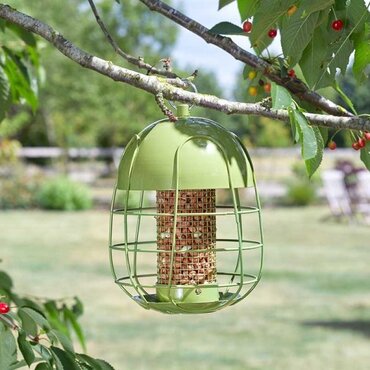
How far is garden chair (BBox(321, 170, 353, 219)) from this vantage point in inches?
623

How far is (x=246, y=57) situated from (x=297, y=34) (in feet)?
0.86

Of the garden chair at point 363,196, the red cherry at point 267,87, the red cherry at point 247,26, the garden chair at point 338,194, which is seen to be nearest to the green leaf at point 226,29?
the red cherry at point 247,26

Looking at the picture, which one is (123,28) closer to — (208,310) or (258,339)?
(258,339)

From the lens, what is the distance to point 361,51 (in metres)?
1.88

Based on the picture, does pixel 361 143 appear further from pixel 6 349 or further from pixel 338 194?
pixel 338 194

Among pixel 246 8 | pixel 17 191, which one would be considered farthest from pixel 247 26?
pixel 17 191

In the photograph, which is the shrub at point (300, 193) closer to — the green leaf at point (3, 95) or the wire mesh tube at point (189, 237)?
the green leaf at point (3, 95)

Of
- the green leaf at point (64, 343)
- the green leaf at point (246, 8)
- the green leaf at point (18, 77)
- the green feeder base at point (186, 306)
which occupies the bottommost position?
the green leaf at point (64, 343)

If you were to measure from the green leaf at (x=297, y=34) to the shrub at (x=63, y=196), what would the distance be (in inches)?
722

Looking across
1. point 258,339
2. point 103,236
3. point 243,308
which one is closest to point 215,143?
point 258,339

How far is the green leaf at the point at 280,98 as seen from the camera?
1.71m

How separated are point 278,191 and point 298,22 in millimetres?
20535

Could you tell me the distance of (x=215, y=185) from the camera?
6.24 ft

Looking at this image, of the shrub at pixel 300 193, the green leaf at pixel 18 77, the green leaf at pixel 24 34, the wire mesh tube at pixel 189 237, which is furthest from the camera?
the shrub at pixel 300 193
